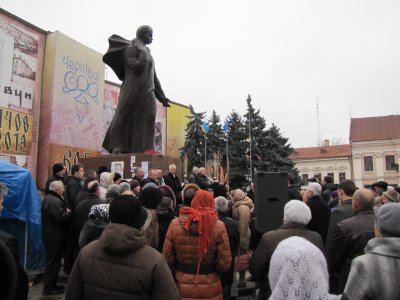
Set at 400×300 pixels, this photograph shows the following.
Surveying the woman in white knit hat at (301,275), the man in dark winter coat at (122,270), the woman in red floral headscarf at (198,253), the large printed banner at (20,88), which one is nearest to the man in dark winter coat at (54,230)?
the woman in red floral headscarf at (198,253)

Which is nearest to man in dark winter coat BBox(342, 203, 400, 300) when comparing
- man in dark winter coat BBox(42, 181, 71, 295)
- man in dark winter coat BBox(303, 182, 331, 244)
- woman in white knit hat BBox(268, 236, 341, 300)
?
woman in white knit hat BBox(268, 236, 341, 300)

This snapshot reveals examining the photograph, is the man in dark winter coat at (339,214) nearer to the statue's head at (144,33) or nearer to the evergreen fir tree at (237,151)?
the statue's head at (144,33)

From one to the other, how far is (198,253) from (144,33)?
7.11 metres

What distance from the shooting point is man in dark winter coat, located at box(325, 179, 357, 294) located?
403 cm

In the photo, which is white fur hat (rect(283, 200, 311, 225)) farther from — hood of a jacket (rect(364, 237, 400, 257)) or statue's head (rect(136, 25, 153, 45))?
statue's head (rect(136, 25, 153, 45))

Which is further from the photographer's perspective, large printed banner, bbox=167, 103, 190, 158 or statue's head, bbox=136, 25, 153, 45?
large printed banner, bbox=167, 103, 190, 158

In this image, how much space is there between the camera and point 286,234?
11.3 ft

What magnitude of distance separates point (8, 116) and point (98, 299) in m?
16.3

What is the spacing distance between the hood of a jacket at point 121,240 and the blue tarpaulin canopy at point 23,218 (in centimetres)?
488

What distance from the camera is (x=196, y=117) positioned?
29.2 meters

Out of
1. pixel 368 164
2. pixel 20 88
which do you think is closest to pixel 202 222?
pixel 20 88

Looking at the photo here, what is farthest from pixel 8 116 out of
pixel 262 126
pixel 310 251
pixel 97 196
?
pixel 310 251

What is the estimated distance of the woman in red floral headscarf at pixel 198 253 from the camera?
11.6 ft

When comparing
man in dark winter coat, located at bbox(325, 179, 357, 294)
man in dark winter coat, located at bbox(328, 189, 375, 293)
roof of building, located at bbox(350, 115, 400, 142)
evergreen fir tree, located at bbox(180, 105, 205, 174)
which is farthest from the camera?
roof of building, located at bbox(350, 115, 400, 142)
